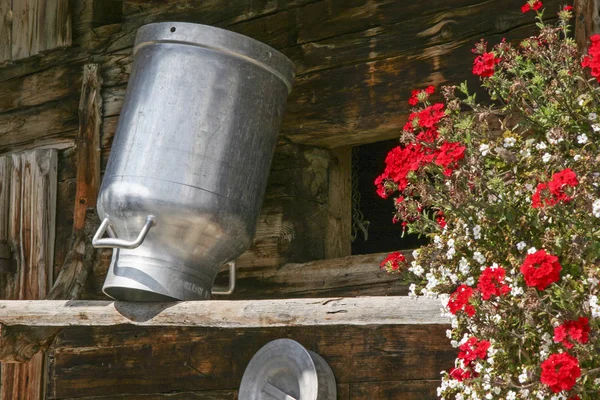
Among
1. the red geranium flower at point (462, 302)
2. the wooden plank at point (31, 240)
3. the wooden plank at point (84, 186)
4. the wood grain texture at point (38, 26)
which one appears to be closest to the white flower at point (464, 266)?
the red geranium flower at point (462, 302)

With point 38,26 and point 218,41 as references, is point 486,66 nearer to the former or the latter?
point 218,41

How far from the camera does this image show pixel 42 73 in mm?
4895

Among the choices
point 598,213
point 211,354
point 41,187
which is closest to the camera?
point 598,213

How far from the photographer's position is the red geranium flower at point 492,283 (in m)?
2.72

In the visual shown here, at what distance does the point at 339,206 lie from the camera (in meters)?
4.31

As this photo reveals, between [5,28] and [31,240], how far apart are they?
3.10 ft

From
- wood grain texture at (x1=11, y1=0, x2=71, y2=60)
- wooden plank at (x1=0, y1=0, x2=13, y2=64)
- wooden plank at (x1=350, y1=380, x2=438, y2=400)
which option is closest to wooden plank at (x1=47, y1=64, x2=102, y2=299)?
wood grain texture at (x1=11, y1=0, x2=71, y2=60)

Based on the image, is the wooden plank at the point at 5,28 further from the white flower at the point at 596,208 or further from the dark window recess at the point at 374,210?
the white flower at the point at 596,208

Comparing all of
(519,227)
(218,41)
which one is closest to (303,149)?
(218,41)

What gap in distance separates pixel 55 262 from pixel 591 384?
2.60 meters

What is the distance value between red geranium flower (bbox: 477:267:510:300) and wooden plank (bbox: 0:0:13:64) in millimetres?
2867

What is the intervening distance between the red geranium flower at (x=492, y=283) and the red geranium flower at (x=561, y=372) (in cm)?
21

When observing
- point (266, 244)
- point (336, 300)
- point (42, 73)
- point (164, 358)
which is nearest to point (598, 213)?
point (336, 300)

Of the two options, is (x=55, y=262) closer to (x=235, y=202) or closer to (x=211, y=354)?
(x=211, y=354)
